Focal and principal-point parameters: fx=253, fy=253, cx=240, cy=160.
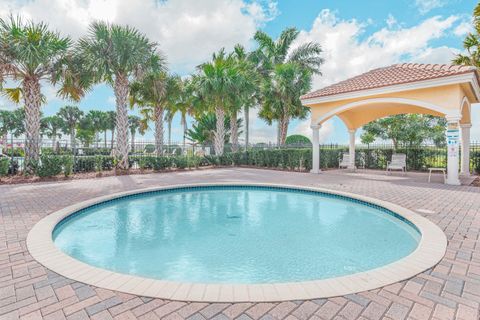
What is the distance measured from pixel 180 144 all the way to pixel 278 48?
517 inches

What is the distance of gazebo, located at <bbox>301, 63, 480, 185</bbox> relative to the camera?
9.62 meters

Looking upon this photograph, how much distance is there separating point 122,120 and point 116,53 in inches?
131

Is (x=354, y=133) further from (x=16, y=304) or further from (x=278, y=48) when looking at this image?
(x=16, y=304)

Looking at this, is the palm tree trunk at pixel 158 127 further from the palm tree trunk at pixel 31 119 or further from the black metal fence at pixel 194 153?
the palm tree trunk at pixel 31 119

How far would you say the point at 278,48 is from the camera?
23.2 meters

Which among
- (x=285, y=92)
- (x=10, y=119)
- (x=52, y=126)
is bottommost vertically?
(x=285, y=92)

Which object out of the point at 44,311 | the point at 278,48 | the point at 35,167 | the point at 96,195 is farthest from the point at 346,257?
the point at 278,48

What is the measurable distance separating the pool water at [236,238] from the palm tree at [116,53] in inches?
285

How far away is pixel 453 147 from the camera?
9.70 m

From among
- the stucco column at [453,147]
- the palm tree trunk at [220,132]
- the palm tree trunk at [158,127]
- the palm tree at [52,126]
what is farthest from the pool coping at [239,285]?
the palm tree at [52,126]

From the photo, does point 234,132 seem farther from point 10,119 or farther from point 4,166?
point 10,119

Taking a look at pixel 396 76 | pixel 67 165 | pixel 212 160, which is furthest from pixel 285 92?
pixel 67 165

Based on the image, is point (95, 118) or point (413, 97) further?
point (95, 118)

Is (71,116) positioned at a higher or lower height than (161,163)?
higher
